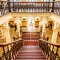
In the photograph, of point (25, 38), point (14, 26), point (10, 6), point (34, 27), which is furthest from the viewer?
point (34, 27)

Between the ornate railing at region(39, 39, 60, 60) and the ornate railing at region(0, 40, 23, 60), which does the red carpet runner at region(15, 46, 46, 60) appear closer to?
the ornate railing at region(39, 39, 60, 60)

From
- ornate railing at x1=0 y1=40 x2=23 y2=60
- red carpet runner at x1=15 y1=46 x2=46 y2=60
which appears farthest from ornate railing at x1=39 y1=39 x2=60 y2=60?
ornate railing at x1=0 y1=40 x2=23 y2=60

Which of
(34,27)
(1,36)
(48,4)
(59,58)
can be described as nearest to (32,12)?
(48,4)

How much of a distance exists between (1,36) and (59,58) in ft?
38.0

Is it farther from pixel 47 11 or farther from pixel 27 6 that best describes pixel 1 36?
pixel 47 11

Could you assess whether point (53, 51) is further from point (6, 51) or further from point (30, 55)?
point (30, 55)

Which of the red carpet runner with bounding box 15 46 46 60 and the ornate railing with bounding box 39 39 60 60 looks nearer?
the ornate railing with bounding box 39 39 60 60

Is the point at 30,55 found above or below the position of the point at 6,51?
A: below

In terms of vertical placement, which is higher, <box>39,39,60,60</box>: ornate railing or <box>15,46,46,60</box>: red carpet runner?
<box>39,39,60,60</box>: ornate railing

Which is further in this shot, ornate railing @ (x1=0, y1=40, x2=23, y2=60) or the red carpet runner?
the red carpet runner

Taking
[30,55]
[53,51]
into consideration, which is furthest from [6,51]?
[30,55]

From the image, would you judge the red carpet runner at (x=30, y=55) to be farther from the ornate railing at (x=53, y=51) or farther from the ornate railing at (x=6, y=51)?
the ornate railing at (x=6, y=51)

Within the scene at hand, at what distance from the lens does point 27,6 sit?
1240cm

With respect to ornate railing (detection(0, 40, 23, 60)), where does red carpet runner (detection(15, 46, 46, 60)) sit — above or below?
below
